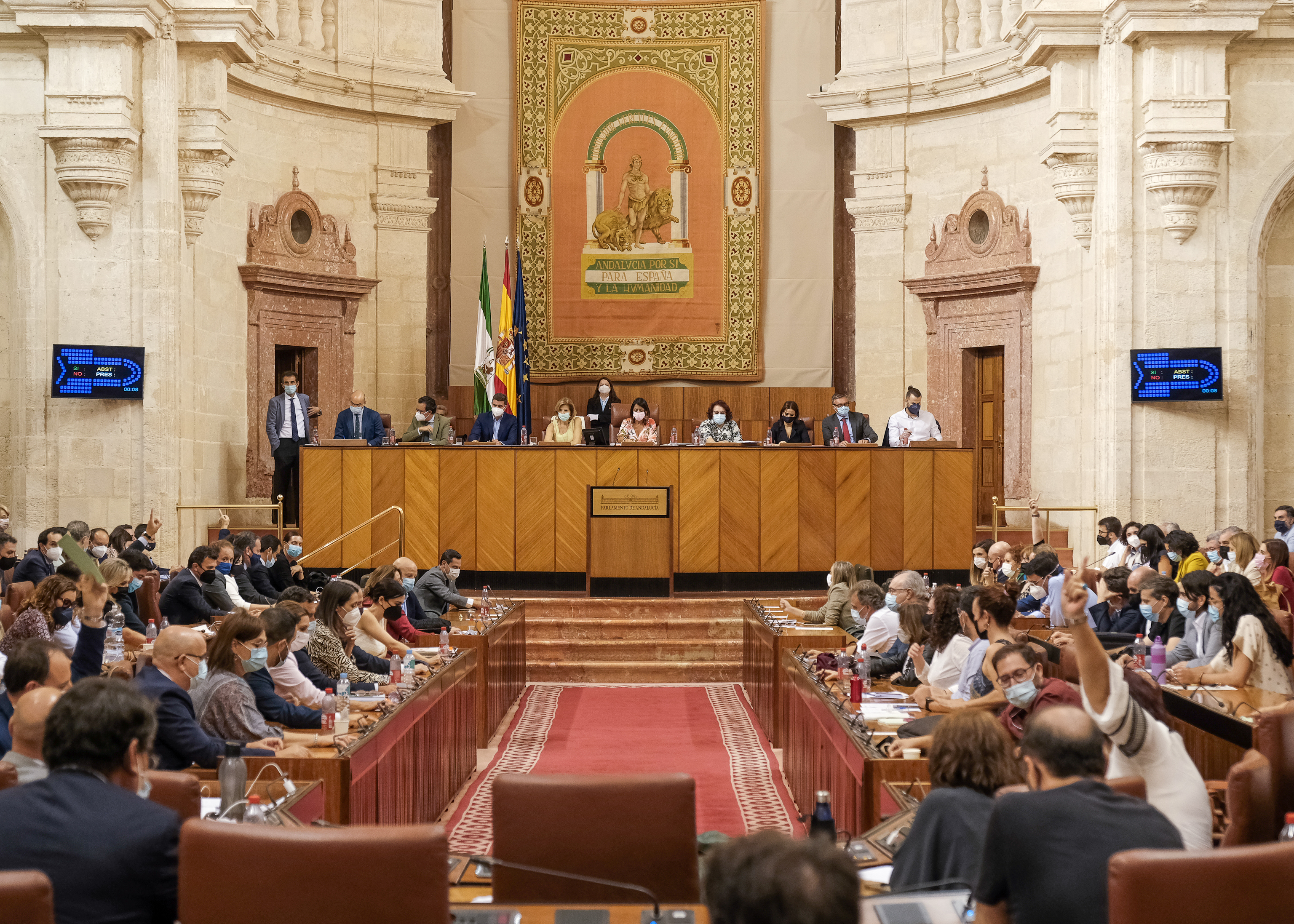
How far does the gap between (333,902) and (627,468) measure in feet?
34.0

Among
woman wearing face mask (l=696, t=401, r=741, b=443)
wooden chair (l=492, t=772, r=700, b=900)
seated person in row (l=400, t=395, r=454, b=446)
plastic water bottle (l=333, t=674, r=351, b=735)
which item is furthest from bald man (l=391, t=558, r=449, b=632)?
wooden chair (l=492, t=772, r=700, b=900)

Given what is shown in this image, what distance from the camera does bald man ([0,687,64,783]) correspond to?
11.7ft

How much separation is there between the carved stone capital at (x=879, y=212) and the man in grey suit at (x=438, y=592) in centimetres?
781

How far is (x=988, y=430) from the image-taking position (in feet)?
52.3

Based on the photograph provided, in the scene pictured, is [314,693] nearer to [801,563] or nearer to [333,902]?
[333,902]

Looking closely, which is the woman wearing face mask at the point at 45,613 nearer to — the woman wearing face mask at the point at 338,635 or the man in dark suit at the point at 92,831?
the woman wearing face mask at the point at 338,635

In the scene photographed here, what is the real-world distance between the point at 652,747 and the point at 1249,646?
3870 mm

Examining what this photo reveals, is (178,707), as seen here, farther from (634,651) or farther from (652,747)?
(634,651)

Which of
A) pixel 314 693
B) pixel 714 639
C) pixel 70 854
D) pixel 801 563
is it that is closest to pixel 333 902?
pixel 70 854

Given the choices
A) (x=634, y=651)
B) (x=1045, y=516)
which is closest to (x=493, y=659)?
(x=634, y=651)

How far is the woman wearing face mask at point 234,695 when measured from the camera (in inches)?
203

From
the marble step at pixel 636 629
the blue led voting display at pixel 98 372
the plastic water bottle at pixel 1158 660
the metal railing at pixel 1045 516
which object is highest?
the blue led voting display at pixel 98 372

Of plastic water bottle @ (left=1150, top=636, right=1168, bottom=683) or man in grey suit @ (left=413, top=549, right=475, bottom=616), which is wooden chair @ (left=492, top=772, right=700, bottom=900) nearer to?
plastic water bottle @ (left=1150, top=636, right=1168, bottom=683)

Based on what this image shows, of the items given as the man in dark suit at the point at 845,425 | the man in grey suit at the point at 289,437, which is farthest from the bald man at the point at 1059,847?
the man in grey suit at the point at 289,437
